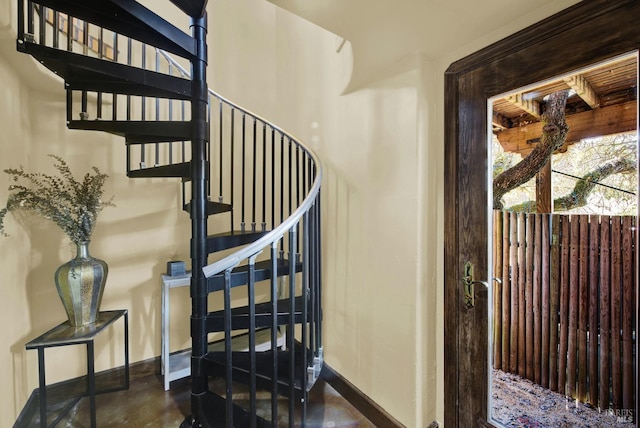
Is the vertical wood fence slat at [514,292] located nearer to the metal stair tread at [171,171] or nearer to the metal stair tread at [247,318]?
the metal stair tread at [247,318]

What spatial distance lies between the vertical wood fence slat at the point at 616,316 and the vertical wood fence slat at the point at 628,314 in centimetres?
1

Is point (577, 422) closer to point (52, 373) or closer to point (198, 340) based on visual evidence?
point (198, 340)

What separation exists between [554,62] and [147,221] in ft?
9.62

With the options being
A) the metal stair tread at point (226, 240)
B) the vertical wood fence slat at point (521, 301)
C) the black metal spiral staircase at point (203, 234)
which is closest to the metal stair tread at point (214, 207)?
the black metal spiral staircase at point (203, 234)

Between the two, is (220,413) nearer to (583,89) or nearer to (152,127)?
(152,127)

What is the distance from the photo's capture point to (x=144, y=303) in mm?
2467

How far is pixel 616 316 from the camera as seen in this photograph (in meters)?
1.09

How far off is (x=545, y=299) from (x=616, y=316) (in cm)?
24

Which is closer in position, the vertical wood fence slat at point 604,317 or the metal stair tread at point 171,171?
the vertical wood fence slat at point 604,317

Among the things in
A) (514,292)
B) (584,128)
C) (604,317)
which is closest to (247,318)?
(514,292)

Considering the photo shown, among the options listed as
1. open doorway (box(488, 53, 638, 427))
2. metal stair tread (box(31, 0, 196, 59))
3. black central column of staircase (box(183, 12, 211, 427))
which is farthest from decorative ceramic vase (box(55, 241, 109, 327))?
open doorway (box(488, 53, 638, 427))

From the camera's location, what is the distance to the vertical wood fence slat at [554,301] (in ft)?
4.16

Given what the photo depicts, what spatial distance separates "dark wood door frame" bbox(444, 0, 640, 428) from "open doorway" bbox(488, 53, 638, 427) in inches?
2.1

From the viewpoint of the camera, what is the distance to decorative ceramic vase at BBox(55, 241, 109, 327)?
1.85 meters
